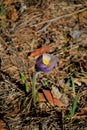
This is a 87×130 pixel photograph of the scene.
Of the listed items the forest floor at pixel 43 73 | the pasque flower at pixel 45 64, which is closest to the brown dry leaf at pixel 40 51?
the forest floor at pixel 43 73

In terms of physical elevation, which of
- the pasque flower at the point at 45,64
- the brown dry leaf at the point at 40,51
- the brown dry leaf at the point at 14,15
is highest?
the brown dry leaf at the point at 14,15

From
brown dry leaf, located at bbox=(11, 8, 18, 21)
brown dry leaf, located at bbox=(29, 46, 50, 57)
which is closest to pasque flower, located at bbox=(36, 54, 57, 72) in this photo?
brown dry leaf, located at bbox=(29, 46, 50, 57)

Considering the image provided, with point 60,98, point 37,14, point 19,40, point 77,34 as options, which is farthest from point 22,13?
point 60,98

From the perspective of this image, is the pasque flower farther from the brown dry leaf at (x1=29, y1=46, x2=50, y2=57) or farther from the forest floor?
the brown dry leaf at (x1=29, y1=46, x2=50, y2=57)

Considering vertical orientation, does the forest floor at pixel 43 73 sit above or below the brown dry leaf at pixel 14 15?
below

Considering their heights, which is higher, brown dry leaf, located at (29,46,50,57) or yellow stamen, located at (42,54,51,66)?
brown dry leaf, located at (29,46,50,57)

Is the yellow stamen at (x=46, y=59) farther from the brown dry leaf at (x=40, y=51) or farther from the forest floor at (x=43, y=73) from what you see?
the brown dry leaf at (x=40, y=51)

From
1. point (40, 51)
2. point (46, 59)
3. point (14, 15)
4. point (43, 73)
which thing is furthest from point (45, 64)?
point (14, 15)

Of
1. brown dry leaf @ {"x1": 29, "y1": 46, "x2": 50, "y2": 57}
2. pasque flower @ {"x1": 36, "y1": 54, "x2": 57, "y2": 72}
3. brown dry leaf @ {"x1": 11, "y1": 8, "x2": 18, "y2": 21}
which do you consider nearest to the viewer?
pasque flower @ {"x1": 36, "y1": 54, "x2": 57, "y2": 72}

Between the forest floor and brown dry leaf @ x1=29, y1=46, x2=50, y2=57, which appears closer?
the forest floor

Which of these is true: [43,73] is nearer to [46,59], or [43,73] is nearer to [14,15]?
[46,59]
